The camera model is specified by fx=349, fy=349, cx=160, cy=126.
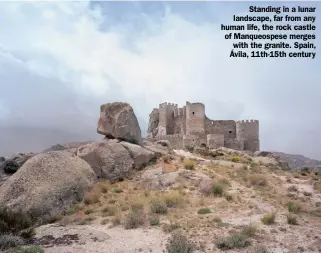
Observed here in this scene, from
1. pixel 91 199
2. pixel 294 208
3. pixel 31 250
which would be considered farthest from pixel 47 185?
pixel 294 208

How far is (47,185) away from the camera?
12.8 metres

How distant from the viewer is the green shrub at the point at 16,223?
9790mm

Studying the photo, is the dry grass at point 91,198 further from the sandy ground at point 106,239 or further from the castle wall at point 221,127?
the castle wall at point 221,127

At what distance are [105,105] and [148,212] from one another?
11110mm

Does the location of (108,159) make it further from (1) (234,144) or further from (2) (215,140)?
(1) (234,144)

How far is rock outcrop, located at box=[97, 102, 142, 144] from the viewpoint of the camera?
68.4 feet

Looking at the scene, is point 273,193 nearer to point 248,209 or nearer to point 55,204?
point 248,209

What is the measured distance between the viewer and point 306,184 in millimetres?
19359

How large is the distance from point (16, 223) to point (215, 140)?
97.1 feet

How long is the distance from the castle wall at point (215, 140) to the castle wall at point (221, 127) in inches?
80.2

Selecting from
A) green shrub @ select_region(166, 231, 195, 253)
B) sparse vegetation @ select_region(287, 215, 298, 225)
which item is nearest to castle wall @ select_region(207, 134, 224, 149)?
sparse vegetation @ select_region(287, 215, 298, 225)

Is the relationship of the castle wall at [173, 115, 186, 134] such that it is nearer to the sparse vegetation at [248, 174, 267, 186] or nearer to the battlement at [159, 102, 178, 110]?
the battlement at [159, 102, 178, 110]

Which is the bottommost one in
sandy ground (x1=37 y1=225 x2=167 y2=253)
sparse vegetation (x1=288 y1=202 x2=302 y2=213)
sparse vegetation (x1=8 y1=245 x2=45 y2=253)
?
sparse vegetation (x1=288 y1=202 x2=302 y2=213)

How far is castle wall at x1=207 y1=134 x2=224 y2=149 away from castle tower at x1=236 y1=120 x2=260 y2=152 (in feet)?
8.58
